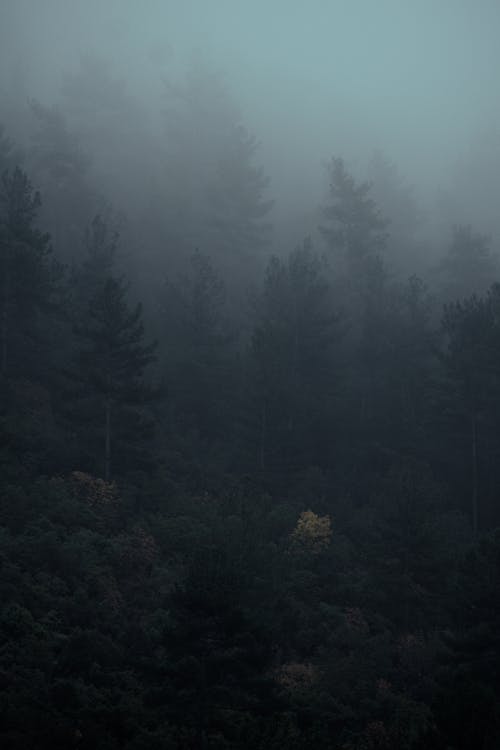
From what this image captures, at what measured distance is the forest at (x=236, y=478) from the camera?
1424 cm

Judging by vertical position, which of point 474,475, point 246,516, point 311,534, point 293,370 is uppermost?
point 293,370

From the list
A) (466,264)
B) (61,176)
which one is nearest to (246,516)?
(466,264)

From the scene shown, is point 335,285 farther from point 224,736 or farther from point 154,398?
point 224,736

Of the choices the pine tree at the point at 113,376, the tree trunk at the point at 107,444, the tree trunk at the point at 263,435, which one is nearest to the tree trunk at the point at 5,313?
the pine tree at the point at 113,376

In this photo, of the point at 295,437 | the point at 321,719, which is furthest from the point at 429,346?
the point at 321,719

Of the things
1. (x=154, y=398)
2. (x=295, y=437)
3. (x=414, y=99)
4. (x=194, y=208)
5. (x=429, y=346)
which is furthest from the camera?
(x=414, y=99)

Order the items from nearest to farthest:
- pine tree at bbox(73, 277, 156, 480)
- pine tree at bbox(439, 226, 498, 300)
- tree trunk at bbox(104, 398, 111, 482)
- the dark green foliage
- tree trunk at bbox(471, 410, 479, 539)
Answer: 1. the dark green foliage
2. tree trunk at bbox(104, 398, 111, 482)
3. pine tree at bbox(73, 277, 156, 480)
4. tree trunk at bbox(471, 410, 479, 539)
5. pine tree at bbox(439, 226, 498, 300)

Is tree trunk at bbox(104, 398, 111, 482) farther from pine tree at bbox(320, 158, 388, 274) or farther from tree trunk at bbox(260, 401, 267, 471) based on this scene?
pine tree at bbox(320, 158, 388, 274)

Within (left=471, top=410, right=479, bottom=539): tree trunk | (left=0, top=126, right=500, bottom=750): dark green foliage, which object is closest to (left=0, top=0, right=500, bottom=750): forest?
(left=0, top=126, right=500, bottom=750): dark green foliage

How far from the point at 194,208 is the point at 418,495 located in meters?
40.0

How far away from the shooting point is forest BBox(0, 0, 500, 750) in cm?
1424

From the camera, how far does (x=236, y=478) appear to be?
29.0 metres

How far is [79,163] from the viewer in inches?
1890

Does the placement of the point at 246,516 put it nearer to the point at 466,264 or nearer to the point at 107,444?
the point at 107,444
